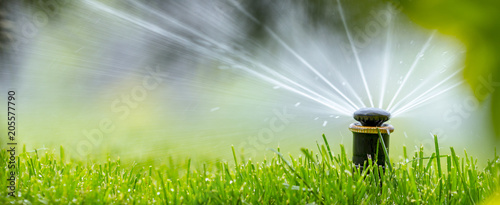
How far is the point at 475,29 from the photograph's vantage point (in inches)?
17.4

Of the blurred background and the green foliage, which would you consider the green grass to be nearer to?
the green foliage

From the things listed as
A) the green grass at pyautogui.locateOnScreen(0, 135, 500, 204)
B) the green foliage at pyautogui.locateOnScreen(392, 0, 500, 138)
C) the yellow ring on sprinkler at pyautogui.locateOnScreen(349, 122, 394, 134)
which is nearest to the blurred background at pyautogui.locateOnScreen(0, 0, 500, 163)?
the green grass at pyautogui.locateOnScreen(0, 135, 500, 204)

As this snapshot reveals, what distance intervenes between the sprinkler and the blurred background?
1987 millimetres

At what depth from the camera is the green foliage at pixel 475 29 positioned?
409 millimetres

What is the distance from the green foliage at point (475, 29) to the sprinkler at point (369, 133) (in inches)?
40.4

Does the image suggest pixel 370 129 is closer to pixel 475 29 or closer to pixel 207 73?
pixel 475 29

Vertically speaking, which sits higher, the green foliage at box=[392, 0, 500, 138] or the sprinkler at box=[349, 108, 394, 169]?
the green foliage at box=[392, 0, 500, 138]

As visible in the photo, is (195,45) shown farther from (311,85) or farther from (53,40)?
(53,40)

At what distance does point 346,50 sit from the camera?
4.05 m

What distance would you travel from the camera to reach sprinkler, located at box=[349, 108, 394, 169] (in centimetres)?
152

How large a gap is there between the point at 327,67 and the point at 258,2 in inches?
42.9

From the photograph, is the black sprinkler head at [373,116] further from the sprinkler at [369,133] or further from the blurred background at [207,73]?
the blurred background at [207,73]

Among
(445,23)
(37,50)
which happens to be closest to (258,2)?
(37,50)

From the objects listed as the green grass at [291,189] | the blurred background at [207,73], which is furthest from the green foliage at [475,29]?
the blurred background at [207,73]
